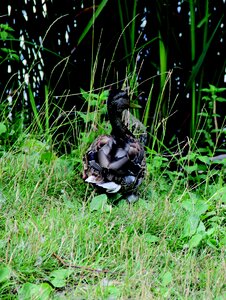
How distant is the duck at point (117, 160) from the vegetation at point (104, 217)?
0.30 ft

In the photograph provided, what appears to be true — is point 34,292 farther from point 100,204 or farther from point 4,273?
point 100,204

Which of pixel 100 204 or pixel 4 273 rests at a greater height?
pixel 4 273

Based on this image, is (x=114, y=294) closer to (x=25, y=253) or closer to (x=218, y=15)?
(x=25, y=253)

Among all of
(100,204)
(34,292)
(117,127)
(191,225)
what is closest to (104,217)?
(100,204)

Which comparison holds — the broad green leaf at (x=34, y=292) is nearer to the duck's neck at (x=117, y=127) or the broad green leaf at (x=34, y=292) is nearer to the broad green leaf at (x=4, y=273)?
the broad green leaf at (x=4, y=273)

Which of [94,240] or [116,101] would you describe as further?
[116,101]

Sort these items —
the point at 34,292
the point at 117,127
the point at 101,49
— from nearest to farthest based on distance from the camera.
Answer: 1. the point at 34,292
2. the point at 117,127
3. the point at 101,49

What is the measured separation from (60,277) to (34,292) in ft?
0.65

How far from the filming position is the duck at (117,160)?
11.9 ft

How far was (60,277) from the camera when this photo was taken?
2846 millimetres

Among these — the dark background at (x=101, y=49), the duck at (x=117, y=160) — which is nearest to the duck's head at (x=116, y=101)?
the duck at (x=117, y=160)

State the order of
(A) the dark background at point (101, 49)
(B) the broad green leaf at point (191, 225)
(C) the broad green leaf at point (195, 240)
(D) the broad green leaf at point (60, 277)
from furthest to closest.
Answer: (A) the dark background at point (101, 49) < (B) the broad green leaf at point (191, 225) < (C) the broad green leaf at point (195, 240) < (D) the broad green leaf at point (60, 277)

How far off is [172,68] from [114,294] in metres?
2.28

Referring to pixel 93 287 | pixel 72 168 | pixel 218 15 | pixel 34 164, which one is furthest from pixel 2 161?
pixel 218 15
